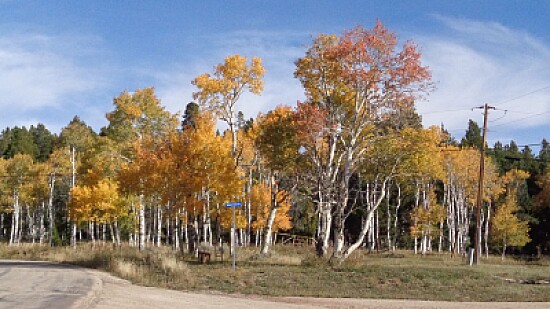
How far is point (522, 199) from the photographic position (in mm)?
67438

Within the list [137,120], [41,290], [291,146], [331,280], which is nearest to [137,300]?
[41,290]

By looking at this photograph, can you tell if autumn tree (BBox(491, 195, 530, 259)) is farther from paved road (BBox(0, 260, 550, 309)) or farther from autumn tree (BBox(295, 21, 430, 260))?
paved road (BBox(0, 260, 550, 309))

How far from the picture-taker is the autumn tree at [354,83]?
2672cm

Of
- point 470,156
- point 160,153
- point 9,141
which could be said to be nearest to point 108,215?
point 160,153

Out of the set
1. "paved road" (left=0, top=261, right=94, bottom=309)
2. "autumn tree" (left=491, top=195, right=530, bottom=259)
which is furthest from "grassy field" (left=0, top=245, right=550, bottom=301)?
"autumn tree" (left=491, top=195, right=530, bottom=259)

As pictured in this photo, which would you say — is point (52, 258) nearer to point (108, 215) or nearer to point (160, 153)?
point (108, 215)

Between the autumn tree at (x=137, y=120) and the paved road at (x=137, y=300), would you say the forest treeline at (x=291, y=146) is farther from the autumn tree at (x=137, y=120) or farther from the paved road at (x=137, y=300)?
the paved road at (x=137, y=300)

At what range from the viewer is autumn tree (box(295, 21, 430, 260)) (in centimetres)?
2672

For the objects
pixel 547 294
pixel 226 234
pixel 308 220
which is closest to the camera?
pixel 547 294

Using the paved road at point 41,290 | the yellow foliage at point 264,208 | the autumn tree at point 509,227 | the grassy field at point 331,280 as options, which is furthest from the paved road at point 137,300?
the autumn tree at point 509,227

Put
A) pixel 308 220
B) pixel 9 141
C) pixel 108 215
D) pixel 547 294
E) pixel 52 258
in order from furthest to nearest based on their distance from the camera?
pixel 9 141 < pixel 308 220 < pixel 108 215 < pixel 52 258 < pixel 547 294

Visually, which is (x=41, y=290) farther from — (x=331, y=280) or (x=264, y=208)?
(x=264, y=208)

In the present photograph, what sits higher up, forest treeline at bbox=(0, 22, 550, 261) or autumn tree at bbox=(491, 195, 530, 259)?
forest treeline at bbox=(0, 22, 550, 261)

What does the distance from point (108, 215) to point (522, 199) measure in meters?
47.1
